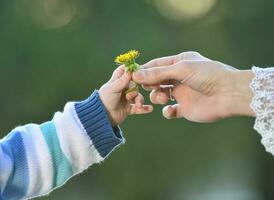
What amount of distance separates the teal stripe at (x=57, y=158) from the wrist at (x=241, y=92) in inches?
9.5

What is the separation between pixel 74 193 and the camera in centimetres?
205

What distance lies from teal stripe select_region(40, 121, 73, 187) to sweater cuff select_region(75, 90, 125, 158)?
44 millimetres

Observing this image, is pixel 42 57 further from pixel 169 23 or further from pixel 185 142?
pixel 185 142

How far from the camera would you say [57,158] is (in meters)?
0.80

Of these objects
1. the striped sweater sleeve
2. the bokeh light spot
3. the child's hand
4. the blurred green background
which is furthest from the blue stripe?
the bokeh light spot

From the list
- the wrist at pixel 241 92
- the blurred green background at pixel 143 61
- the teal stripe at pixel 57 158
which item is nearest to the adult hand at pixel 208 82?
the wrist at pixel 241 92

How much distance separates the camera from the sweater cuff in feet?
2.65

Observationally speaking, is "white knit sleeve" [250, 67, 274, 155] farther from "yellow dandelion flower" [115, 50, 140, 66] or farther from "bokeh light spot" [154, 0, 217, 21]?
"bokeh light spot" [154, 0, 217, 21]

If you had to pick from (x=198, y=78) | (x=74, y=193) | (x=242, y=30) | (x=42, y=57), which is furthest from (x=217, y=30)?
(x=198, y=78)

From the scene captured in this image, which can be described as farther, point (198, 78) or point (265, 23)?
point (265, 23)

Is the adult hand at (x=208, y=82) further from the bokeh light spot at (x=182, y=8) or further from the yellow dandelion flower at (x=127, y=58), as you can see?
the bokeh light spot at (x=182, y=8)

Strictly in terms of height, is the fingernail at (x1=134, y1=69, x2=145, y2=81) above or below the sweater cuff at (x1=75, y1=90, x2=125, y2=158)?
above

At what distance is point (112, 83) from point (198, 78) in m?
0.12

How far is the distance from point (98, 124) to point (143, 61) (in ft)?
3.76
